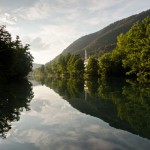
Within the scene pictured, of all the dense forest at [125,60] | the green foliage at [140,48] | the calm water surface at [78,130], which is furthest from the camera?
the dense forest at [125,60]

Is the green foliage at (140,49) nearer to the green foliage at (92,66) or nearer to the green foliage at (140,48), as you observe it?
the green foliage at (140,48)

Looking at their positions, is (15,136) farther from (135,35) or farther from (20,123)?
(135,35)

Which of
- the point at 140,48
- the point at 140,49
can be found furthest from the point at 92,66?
the point at 140,48

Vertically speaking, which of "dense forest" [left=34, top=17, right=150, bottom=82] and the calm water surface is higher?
"dense forest" [left=34, top=17, right=150, bottom=82]

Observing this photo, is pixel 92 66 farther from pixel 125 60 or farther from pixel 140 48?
pixel 140 48

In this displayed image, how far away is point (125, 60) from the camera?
80938 millimetres

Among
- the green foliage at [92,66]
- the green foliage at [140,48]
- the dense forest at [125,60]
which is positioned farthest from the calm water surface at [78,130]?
the green foliage at [92,66]

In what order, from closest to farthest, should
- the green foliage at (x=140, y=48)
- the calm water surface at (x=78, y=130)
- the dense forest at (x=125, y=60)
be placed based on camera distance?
1. the calm water surface at (x=78, y=130)
2. the green foliage at (x=140, y=48)
3. the dense forest at (x=125, y=60)

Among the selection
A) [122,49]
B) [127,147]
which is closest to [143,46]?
[122,49]

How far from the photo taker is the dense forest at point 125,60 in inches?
2687

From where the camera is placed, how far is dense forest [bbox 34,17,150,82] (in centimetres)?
6825

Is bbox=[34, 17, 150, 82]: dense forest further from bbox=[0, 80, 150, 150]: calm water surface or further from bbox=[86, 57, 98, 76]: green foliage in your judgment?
bbox=[0, 80, 150, 150]: calm water surface

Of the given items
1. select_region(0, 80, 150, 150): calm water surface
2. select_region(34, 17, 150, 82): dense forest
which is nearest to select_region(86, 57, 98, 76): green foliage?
select_region(34, 17, 150, 82): dense forest

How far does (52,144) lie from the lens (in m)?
12.3
